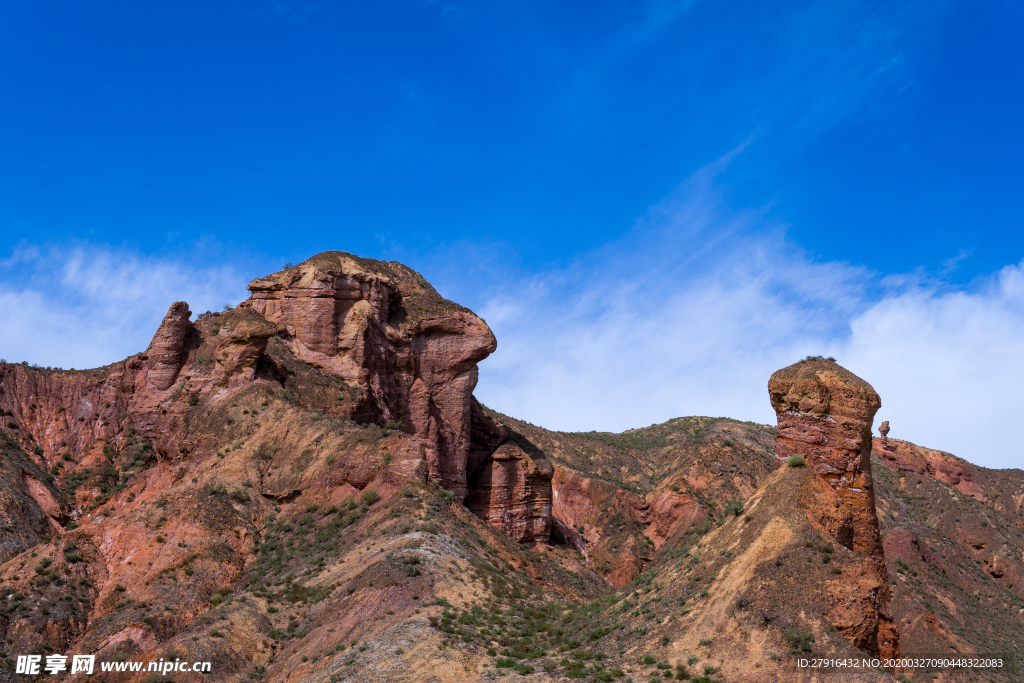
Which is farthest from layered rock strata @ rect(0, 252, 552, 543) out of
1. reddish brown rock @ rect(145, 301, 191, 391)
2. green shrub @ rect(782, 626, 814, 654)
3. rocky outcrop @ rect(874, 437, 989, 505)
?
rocky outcrop @ rect(874, 437, 989, 505)

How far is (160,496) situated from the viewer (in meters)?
38.8

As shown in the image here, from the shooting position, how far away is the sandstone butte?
81.3 ft

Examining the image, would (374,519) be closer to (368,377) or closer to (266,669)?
(266,669)

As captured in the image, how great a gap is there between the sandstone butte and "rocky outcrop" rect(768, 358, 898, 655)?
0.28 feet

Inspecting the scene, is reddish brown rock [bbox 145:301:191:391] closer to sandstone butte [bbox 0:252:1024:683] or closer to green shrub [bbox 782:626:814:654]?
sandstone butte [bbox 0:252:1024:683]

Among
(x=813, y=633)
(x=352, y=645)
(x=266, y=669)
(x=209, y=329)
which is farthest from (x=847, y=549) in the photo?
(x=209, y=329)

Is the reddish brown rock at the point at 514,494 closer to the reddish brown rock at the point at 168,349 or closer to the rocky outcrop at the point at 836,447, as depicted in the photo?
the reddish brown rock at the point at 168,349

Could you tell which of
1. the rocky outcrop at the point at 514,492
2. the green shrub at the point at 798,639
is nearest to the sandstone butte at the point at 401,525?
the green shrub at the point at 798,639

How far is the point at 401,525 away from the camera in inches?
1405

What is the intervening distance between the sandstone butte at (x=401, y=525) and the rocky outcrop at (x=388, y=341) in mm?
145

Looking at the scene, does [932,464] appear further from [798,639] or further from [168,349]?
[168,349]

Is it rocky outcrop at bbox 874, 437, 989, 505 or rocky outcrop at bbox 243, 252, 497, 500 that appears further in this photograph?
rocky outcrop at bbox 874, 437, 989, 505

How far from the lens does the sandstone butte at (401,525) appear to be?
81.3 feet

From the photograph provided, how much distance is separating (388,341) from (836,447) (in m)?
32.1
